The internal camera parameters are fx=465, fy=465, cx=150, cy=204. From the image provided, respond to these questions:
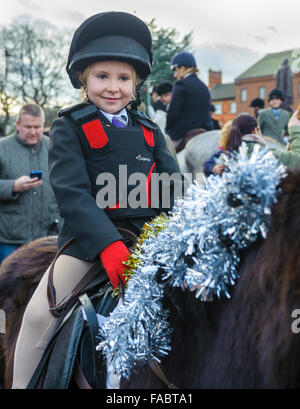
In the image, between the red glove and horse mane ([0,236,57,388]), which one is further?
horse mane ([0,236,57,388])

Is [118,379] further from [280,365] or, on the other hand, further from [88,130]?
[88,130]

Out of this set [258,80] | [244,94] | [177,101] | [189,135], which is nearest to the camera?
[177,101]

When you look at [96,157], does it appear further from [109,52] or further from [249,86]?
[249,86]

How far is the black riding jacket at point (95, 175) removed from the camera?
1.95 m

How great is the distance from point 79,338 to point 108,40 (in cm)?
132

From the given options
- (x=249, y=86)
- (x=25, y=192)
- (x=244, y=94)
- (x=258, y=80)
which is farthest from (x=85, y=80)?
(x=244, y=94)

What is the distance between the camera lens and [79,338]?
74.8 inches

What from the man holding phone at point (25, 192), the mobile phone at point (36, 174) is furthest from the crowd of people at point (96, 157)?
the man holding phone at point (25, 192)

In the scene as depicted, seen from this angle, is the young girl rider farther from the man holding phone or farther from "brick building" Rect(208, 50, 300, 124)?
"brick building" Rect(208, 50, 300, 124)

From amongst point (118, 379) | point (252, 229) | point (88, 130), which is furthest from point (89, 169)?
point (252, 229)

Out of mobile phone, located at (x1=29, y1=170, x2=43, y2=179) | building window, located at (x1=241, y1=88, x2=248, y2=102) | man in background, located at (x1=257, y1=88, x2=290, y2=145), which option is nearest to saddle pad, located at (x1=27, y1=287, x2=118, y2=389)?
mobile phone, located at (x1=29, y1=170, x2=43, y2=179)

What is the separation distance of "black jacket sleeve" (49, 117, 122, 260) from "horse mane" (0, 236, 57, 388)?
2.68 ft

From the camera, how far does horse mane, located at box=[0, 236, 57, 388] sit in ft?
8.82

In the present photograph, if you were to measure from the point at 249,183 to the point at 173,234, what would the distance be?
1.13 ft
